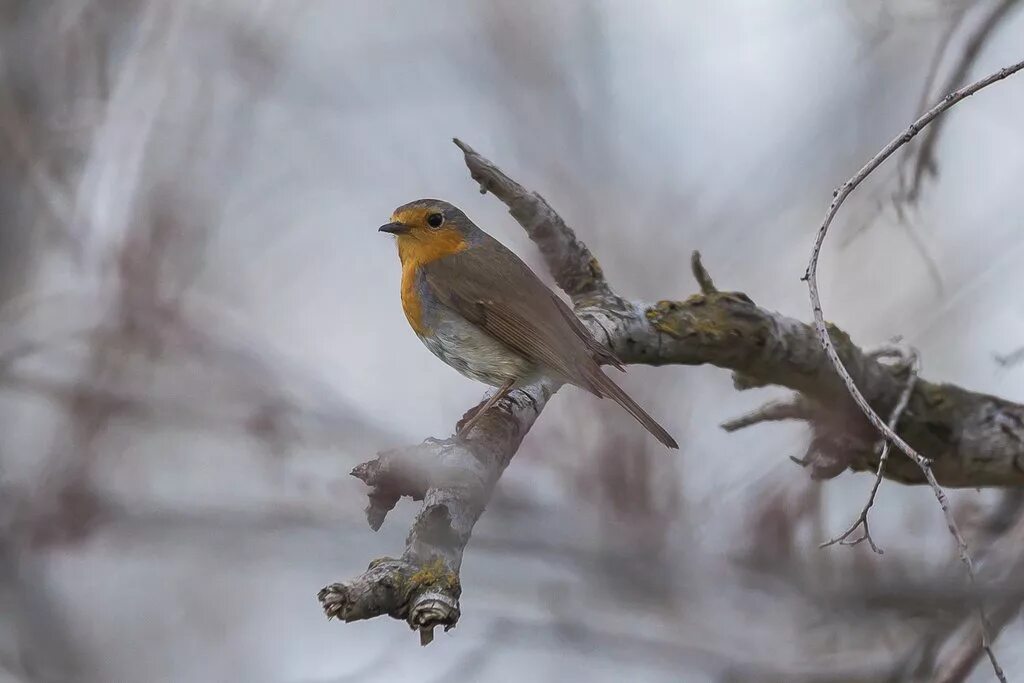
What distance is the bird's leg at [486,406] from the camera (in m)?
2.28

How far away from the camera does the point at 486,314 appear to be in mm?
3070

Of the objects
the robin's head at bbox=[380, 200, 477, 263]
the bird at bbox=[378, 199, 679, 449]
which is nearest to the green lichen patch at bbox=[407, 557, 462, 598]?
the bird at bbox=[378, 199, 679, 449]

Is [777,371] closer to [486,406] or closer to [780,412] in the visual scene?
[780,412]

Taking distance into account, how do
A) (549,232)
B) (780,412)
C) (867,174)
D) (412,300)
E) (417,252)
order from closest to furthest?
(867,174)
(549,232)
(780,412)
(412,300)
(417,252)

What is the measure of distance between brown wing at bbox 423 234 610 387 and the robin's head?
0.08 metres

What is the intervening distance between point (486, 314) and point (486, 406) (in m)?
0.63

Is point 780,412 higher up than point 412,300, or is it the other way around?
point 412,300

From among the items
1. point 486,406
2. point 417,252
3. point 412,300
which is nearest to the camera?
point 486,406

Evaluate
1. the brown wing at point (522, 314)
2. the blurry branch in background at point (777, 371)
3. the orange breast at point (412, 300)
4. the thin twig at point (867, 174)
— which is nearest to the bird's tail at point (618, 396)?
the brown wing at point (522, 314)

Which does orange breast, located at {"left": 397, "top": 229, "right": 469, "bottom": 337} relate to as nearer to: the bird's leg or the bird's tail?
the bird's leg

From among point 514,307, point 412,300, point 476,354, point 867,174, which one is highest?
point 412,300

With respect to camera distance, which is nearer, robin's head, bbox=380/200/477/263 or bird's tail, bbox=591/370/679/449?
bird's tail, bbox=591/370/679/449

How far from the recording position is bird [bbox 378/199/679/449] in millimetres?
2746

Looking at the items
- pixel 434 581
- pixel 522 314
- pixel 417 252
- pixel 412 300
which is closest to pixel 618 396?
pixel 522 314
